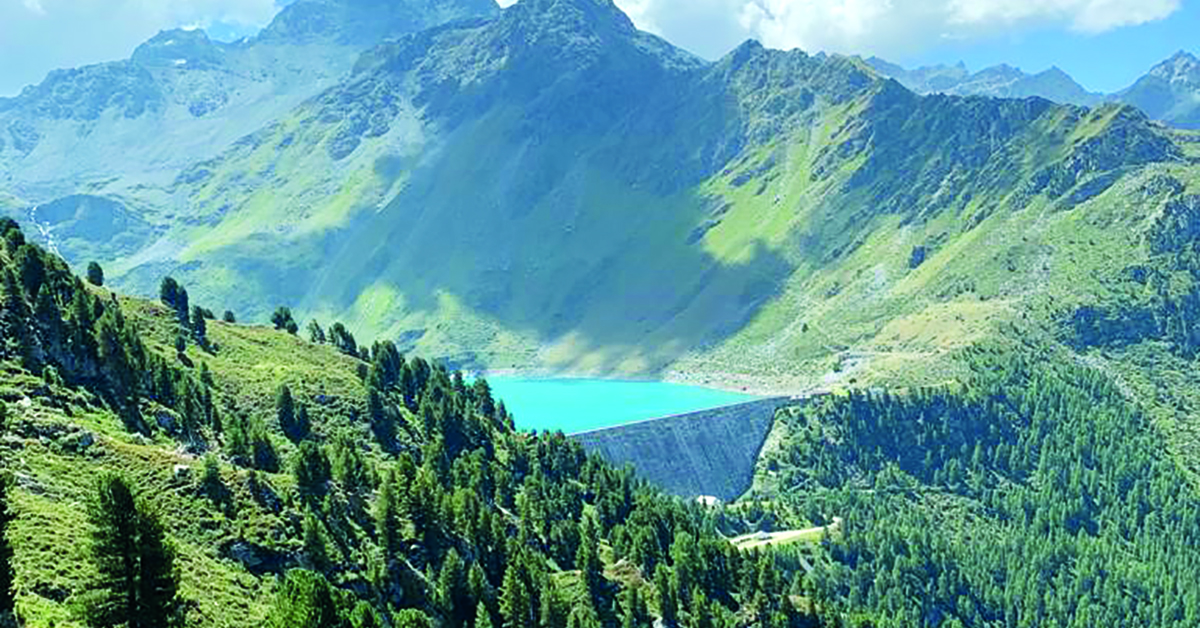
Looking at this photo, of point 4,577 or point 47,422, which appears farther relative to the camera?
point 47,422

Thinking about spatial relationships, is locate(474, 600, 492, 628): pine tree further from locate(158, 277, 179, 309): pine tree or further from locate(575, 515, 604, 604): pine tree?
locate(158, 277, 179, 309): pine tree

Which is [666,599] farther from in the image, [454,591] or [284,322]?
[284,322]

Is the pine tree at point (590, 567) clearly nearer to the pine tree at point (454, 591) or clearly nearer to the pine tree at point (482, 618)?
the pine tree at point (454, 591)

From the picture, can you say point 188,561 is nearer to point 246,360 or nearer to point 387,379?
point 246,360

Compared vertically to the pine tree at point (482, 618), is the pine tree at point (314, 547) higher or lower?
higher

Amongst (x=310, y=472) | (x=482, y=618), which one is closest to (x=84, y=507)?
(x=310, y=472)

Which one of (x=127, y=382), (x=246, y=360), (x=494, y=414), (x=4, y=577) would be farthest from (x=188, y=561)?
(x=494, y=414)

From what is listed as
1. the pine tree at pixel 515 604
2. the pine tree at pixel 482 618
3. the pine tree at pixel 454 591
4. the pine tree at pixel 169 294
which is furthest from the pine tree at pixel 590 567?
the pine tree at pixel 169 294
